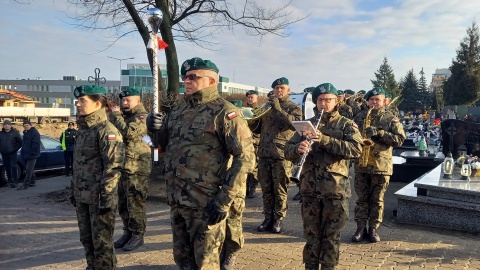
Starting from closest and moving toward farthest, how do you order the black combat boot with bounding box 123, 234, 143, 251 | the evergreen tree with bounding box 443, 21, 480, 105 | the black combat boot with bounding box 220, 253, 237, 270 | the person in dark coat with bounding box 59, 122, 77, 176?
the black combat boot with bounding box 220, 253, 237, 270 → the black combat boot with bounding box 123, 234, 143, 251 → the person in dark coat with bounding box 59, 122, 77, 176 → the evergreen tree with bounding box 443, 21, 480, 105

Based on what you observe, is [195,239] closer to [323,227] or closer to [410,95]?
[323,227]

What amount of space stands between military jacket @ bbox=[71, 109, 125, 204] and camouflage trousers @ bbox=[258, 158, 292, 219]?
272 centimetres

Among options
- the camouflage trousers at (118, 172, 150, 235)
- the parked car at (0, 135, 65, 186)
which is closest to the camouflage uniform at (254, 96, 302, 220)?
the camouflage trousers at (118, 172, 150, 235)

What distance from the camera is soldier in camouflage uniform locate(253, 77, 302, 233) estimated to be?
6.39m

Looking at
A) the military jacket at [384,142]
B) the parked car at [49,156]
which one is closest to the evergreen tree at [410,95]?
the parked car at [49,156]

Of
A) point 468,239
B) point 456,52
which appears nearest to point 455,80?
point 456,52

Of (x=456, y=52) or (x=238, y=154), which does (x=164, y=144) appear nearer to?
(x=238, y=154)

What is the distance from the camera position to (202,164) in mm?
3402

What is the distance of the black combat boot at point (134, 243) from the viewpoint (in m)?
5.71

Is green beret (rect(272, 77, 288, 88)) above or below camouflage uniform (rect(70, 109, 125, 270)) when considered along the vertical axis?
above

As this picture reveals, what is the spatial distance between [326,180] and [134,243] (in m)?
2.97

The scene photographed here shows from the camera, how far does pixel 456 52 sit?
163 feet

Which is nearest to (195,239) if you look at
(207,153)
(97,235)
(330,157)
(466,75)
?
(207,153)

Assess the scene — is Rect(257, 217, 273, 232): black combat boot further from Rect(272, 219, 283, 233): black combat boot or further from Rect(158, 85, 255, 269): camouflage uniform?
Rect(158, 85, 255, 269): camouflage uniform
